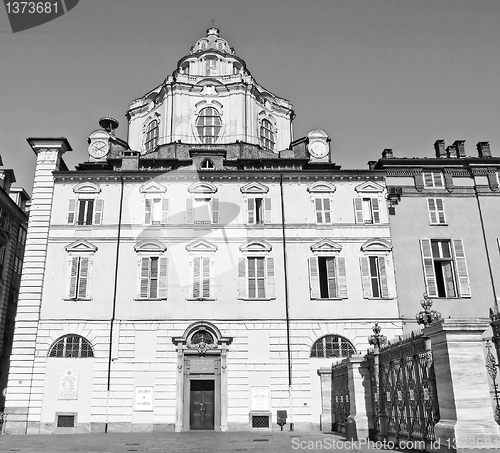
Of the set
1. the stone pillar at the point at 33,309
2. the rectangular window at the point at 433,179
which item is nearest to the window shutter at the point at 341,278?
the rectangular window at the point at 433,179

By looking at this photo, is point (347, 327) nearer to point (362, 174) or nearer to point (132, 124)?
point (362, 174)

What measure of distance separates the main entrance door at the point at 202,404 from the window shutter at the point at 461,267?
15.1 m

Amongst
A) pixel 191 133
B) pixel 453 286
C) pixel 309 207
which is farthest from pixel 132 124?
pixel 453 286

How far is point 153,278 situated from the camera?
28828 mm

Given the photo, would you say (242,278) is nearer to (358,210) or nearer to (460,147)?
(358,210)

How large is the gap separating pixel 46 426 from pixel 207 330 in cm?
936

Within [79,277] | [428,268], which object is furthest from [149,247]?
[428,268]

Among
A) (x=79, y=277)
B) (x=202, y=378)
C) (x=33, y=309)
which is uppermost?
(x=79, y=277)

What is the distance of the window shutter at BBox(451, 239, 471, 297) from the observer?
2953cm

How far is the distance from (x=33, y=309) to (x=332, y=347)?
1631 cm

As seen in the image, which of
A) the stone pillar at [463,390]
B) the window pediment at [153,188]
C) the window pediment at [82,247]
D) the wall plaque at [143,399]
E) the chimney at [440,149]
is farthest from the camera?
the chimney at [440,149]

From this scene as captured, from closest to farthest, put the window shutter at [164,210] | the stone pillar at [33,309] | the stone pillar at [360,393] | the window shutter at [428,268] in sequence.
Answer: the stone pillar at [360,393] → the stone pillar at [33,309] → the window shutter at [428,268] → the window shutter at [164,210]

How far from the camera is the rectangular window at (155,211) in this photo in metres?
30.0

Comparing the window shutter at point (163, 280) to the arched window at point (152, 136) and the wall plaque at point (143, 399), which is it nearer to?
the wall plaque at point (143, 399)
